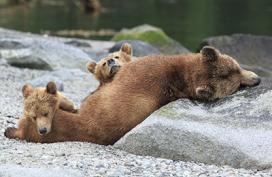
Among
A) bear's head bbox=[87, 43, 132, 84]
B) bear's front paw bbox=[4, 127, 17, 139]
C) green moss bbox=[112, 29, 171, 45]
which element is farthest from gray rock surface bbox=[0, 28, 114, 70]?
bear's front paw bbox=[4, 127, 17, 139]

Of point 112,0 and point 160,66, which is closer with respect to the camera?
point 160,66

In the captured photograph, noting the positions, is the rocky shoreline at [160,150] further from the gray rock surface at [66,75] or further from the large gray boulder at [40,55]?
the large gray boulder at [40,55]

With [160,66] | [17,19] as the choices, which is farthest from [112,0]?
[160,66]

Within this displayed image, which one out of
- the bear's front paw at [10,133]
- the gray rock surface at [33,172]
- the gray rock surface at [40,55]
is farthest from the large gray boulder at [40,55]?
the gray rock surface at [33,172]

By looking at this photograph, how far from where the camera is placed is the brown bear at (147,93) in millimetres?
7215

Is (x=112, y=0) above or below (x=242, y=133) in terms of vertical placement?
below

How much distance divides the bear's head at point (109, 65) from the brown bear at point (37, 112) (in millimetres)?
617

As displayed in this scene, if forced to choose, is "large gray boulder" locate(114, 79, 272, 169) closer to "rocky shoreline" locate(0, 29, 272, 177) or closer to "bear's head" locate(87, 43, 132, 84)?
"rocky shoreline" locate(0, 29, 272, 177)

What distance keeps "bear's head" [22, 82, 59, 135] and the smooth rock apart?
15274 mm

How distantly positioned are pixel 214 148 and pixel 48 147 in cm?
154

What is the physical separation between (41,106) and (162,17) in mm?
34275

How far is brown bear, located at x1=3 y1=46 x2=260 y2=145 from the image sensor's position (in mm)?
7215

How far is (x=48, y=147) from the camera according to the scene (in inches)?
277

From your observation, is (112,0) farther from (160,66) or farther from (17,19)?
(160,66)
